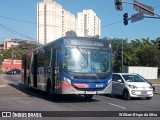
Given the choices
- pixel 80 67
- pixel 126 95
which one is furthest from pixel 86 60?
pixel 126 95

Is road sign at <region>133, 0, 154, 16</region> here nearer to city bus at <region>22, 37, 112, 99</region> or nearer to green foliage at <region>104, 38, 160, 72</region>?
city bus at <region>22, 37, 112, 99</region>

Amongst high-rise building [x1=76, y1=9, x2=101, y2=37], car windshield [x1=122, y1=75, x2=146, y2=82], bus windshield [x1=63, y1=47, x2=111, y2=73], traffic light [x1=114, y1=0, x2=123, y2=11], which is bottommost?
car windshield [x1=122, y1=75, x2=146, y2=82]

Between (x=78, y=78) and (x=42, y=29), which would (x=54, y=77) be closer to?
(x=78, y=78)

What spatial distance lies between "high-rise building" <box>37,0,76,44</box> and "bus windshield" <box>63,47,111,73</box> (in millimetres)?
36341

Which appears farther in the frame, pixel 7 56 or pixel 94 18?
pixel 7 56

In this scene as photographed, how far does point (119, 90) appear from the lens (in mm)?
20922

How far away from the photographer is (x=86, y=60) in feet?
56.6

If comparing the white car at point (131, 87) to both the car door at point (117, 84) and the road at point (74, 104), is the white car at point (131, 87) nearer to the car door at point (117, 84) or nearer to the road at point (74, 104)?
the car door at point (117, 84)

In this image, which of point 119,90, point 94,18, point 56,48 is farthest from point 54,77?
point 94,18

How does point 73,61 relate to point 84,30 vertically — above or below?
below

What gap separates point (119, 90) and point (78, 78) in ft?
15.8

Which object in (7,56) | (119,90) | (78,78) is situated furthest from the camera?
(7,56)

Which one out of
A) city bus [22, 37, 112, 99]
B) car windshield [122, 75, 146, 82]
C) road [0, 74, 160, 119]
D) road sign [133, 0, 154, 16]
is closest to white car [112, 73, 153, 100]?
car windshield [122, 75, 146, 82]

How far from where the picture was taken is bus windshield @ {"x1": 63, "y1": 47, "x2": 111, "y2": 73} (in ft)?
55.8
